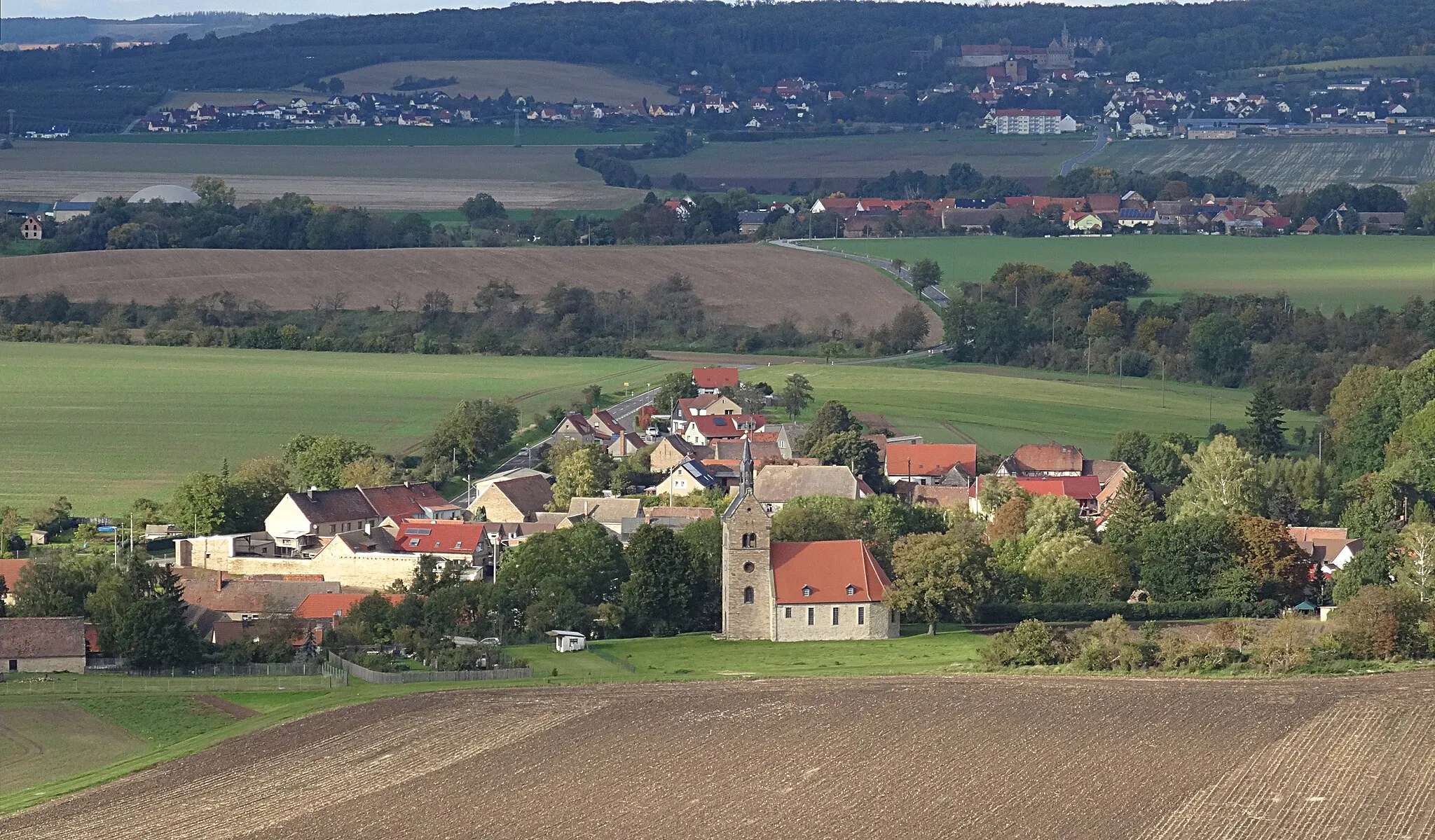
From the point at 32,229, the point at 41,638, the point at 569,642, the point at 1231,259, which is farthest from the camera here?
the point at 32,229

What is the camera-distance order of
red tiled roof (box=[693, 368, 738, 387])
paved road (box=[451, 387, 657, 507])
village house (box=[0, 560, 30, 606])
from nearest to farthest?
village house (box=[0, 560, 30, 606]) < paved road (box=[451, 387, 657, 507]) < red tiled roof (box=[693, 368, 738, 387])

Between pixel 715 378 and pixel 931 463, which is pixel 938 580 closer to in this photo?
pixel 931 463

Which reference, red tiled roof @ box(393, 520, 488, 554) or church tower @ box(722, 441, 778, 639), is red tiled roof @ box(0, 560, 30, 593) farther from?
church tower @ box(722, 441, 778, 639)

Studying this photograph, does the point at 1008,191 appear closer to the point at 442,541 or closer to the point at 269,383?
the point at 269,383

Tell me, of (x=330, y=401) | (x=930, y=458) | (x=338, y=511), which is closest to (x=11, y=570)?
(x=338, y=511)

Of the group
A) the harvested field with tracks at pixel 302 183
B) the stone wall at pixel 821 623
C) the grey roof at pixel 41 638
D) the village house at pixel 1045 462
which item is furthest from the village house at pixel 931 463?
A: the harvested field with tracks at pixel 302 183

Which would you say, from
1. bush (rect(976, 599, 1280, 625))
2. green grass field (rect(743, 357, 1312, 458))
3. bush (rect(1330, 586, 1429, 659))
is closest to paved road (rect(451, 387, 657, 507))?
green grass field (rect(743, 357, 1312, 458))

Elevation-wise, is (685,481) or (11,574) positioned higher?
(685,481)
